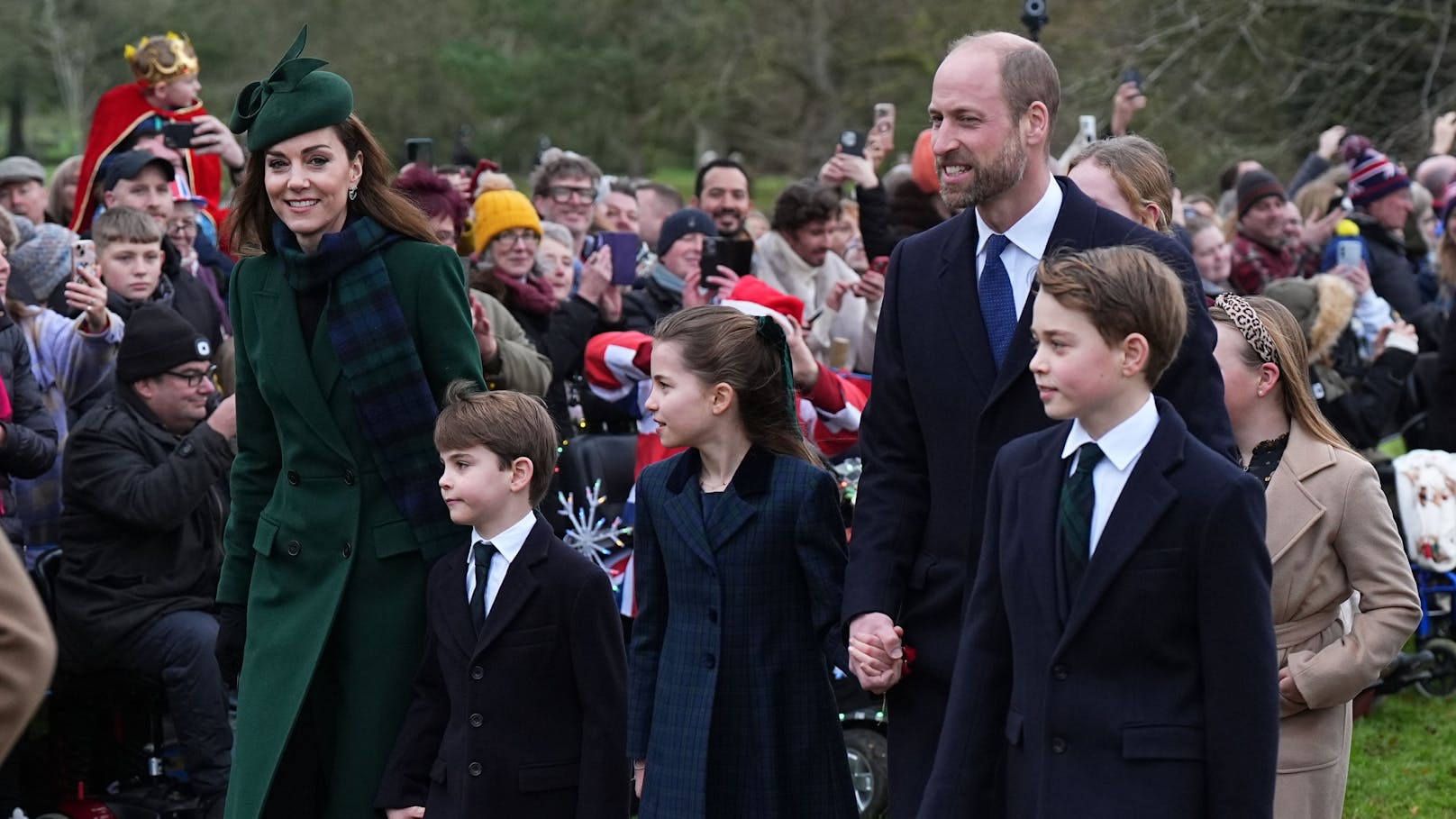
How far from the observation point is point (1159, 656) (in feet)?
10.3

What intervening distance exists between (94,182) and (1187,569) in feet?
22.0

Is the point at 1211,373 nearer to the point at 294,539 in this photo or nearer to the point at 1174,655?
the point at 1174,655

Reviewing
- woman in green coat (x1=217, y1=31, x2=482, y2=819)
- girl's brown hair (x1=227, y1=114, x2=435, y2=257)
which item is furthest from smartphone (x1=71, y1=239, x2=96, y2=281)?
woman in green coat (x1=217, y1=31, x2=482, y2=819)

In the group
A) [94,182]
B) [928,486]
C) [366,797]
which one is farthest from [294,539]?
[94,182]

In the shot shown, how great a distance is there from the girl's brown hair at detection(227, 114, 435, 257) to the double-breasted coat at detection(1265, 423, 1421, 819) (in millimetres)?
2255

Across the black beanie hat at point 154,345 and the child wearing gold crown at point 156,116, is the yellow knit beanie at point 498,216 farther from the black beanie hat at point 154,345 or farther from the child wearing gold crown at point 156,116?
the child wearing gold crown at point 156,116

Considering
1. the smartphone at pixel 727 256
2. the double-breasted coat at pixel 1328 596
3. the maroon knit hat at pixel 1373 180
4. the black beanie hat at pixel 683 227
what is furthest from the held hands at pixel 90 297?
the maroon knit hat at pixel 1373 180

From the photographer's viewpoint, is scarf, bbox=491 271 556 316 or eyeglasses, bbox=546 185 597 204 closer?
scarf, bbox=491 271 556 316

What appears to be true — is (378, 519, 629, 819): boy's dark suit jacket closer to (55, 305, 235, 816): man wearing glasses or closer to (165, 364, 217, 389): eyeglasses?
(55, 305, 235, 816): man wearing glasses

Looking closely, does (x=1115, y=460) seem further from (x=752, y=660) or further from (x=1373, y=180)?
(x=1373, y=180)

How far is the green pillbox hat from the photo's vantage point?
165 inches

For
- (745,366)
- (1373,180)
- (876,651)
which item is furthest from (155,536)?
(1373,180)

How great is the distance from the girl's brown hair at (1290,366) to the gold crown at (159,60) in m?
6.02

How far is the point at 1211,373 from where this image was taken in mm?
3627
